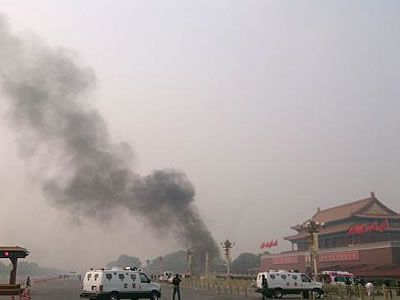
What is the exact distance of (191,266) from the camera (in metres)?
94.4

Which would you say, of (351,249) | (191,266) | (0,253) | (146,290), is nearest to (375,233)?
(351,249)

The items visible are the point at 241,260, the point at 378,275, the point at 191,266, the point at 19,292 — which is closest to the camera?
the point at 19,292

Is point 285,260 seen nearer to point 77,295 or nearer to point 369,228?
point 369,228

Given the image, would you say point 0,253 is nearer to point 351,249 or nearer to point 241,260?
point 351,249

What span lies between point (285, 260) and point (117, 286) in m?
67.2

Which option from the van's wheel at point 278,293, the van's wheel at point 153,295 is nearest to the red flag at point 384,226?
the van's wheel at point 278,293

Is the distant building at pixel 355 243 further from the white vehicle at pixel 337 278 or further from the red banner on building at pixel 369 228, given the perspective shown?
the white vehicle at pixel 337 278

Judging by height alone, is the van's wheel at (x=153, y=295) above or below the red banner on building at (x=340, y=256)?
below

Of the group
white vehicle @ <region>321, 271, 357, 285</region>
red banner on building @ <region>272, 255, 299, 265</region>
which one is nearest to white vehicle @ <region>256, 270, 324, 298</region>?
white vehicle @ <region>321, 271, 357, 285</region>

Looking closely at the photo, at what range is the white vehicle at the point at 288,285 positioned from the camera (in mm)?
37312

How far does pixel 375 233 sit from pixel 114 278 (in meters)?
58.6

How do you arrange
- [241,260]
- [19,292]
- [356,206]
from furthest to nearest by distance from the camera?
1. [241,260]
2. [356,206]
3. [19,292]

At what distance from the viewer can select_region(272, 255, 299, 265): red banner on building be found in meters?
90.6

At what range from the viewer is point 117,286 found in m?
30.9
